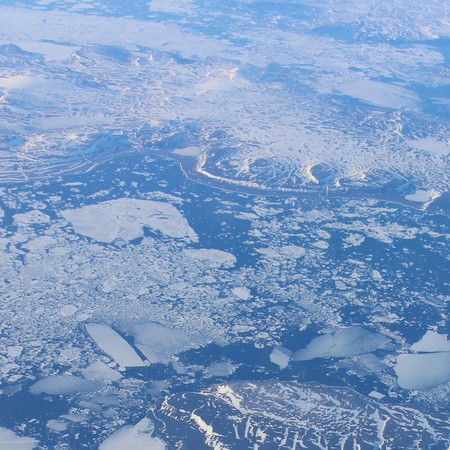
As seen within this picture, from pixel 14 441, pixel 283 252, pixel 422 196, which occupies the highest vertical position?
pixel 422 196

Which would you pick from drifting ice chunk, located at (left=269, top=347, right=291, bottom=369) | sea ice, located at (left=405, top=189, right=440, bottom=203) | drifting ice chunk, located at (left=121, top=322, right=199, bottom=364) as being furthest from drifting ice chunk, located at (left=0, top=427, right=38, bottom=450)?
sea ice, located at (left=405, top=189, right=440, bottom=203)

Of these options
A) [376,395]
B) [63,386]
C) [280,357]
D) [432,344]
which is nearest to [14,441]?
[63,386]

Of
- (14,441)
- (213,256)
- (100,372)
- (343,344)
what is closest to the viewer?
(14,441)

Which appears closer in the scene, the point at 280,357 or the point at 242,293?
the point at 280,357

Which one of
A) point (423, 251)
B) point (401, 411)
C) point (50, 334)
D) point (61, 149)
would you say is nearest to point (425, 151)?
point (423, 251)

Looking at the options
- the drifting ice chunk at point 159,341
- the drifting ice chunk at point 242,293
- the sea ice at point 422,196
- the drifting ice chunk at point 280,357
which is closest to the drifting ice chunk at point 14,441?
the drifting ice chunk at point 159,341

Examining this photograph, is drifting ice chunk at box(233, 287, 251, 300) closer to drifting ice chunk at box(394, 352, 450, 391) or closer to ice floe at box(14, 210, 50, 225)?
drifting ice chunk at box(394, 352, 450, 391)

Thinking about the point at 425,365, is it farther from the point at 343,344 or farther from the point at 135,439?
the point at 135,439
